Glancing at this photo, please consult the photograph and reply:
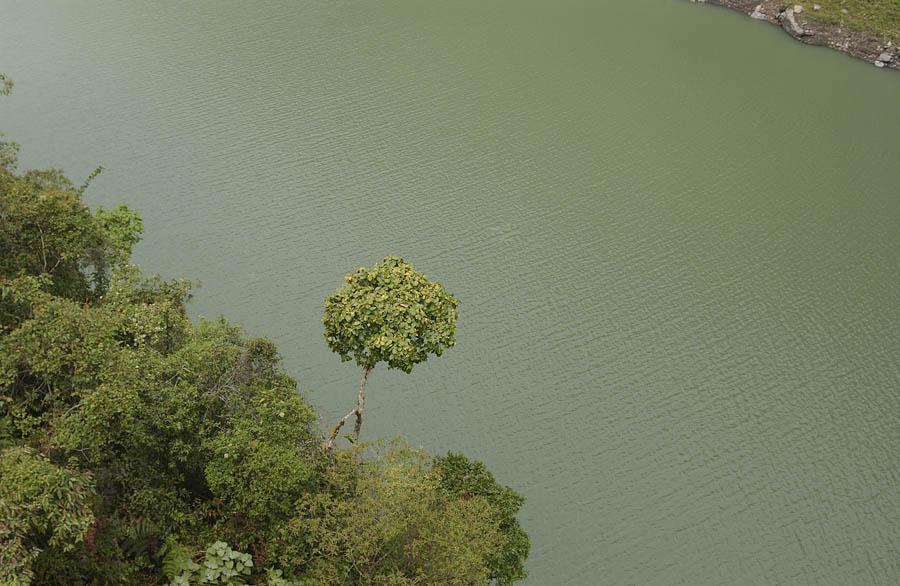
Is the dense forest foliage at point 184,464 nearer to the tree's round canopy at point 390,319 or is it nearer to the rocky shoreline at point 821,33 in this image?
the tree's round canopy at point 390,319

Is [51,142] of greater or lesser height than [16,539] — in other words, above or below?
above

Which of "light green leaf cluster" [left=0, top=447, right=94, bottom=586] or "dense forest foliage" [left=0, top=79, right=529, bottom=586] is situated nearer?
"light green leaf cluster" [left=0, top=447, right=94, bottom=586]

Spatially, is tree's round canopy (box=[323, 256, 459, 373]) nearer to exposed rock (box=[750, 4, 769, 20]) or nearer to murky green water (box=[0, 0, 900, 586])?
murky green water (box=[0, 0, 900, 586])

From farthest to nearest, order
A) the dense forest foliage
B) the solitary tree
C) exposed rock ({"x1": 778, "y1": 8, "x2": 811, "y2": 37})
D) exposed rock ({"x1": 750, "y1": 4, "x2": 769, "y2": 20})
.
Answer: exposed rock ({"x1": 750, "y1": 4, "x2": 769, "y2": 20}), exposed rock ({"x1": 778, "y1": 8, "x2": 811, "y2": 37}), the solitary tree, the dense forest foliage

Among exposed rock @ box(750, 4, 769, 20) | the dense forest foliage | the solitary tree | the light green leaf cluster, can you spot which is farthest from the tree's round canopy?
exposed rock @ box(750, 4, 769, 20)

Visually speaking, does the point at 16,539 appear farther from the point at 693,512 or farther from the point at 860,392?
the point at 860,392

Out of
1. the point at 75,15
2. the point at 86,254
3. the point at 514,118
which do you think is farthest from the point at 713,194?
the point at 75,15

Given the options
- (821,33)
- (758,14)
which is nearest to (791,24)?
(821,33)
